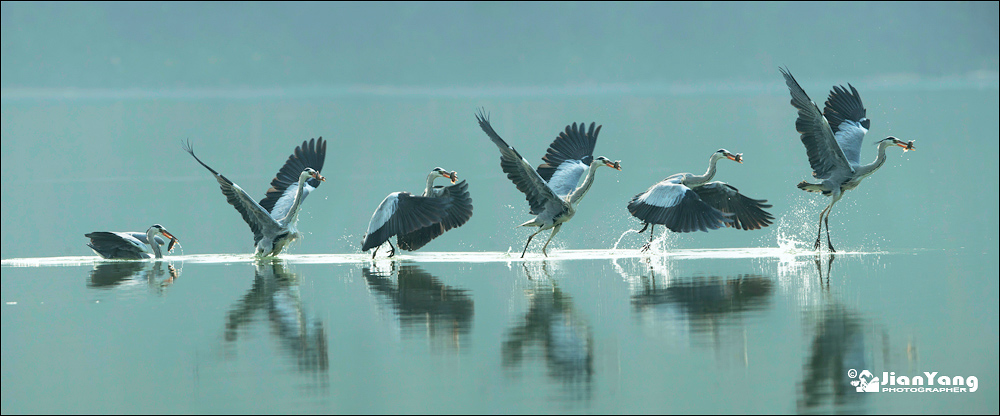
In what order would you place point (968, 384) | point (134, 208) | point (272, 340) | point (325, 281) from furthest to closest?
1. point (134, 208)
2. point (325, 281)
3. point (272, 340)
4. point (968, 384)

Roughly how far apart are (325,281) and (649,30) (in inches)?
4962

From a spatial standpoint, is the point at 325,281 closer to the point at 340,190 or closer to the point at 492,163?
the point at 340,190

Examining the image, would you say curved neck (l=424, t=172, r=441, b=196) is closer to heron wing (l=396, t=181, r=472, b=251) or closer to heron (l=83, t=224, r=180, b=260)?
heron wing (l=396, t=181, r=472, b=251)

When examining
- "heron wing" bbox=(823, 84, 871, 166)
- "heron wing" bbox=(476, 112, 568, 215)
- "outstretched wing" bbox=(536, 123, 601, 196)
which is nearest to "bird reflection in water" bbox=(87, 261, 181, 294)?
"heron wing" bbox=(476, 112, 568, 215)

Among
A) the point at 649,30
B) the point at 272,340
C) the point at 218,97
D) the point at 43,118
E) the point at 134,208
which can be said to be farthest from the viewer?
the point at 649,30

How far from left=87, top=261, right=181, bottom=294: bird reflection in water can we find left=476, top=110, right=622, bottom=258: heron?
5.54 metres

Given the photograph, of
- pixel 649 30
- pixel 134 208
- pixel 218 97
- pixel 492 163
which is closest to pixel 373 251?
pixel 134 208

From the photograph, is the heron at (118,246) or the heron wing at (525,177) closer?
the heron wing at (525,177)

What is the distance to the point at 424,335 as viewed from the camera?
522 inches

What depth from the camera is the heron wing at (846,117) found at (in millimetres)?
22609

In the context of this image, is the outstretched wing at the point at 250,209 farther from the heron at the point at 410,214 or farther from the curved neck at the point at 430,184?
the curved neck at the point at 430,184

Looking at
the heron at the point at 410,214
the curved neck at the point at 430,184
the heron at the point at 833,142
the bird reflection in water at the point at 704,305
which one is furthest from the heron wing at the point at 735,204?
the curved neck at the point at 430,184

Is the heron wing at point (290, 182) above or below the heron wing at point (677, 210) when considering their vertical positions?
above

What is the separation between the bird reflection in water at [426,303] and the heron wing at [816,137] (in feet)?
22.7
